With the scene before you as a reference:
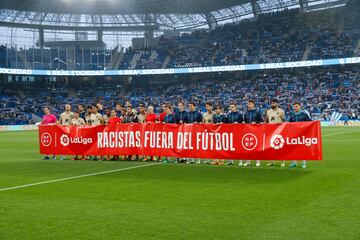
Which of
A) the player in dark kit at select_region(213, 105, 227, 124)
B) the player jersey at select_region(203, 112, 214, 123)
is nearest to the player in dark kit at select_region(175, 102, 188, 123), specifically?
the player jersey at select_region(203, 112, 214, 123)

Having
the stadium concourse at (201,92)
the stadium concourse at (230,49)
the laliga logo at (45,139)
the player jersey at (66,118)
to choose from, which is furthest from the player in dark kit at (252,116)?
the stadium concourse at (230,49)

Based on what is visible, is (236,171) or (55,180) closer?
(55,180)

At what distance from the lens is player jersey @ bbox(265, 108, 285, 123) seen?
15.7 m

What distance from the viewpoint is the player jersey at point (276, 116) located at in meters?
15.7

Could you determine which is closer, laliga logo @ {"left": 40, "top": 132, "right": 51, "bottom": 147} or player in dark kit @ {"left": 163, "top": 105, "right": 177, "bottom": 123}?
player in dark kit @ {"left": 163, "top": 105, "right": 177, "bottom": 123}

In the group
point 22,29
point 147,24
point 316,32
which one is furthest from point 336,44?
point 22,29

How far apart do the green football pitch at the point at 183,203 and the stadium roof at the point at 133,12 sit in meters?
53.5

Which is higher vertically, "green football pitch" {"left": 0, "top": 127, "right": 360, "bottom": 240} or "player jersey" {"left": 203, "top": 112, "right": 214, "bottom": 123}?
"player jersey" {"left": 203, "top": 112, "right": 214, "bottom": 123}

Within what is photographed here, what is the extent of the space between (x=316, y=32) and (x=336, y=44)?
4425 mm

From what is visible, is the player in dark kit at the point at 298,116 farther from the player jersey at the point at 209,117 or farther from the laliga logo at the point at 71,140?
the laliga logo at the point at 71,140

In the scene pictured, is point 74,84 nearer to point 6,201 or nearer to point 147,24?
point 147,24

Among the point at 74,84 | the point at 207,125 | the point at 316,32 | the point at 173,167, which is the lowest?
the point at 173,167

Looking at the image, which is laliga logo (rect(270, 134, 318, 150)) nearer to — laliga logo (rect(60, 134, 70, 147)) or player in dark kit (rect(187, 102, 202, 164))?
player in dark kit (rect(187, 102, 202, 164))

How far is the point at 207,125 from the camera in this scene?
50.1ft
